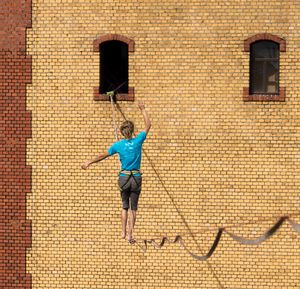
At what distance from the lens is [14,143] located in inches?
575

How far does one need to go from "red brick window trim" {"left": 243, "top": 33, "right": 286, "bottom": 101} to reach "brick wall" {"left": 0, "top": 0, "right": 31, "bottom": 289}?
15.6ft

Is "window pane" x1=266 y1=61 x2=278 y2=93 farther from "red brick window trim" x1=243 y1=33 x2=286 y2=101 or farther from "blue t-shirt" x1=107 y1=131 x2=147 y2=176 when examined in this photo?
"blue t-shirt" x1=107 y1=131 x2=147 y2=176

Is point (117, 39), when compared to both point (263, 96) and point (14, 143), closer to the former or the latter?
point (14, 143)

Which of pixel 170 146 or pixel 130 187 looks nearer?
pixel 130 187

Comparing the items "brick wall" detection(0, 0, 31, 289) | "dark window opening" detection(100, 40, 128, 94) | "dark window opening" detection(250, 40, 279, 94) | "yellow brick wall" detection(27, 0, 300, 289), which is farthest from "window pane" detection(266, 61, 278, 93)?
"brick wall" detection(0, 0, 31, 289)

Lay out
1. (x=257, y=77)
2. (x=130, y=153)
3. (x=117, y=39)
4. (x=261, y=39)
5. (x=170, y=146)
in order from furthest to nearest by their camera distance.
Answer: (x=257, y=77) < (x=170, y=146) < (x=117, y=39) < (x=261, y=39) < (x=130, y=153)

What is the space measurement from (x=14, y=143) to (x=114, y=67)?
2.84 m

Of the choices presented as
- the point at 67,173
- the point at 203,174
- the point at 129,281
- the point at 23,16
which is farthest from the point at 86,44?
the point at 129,281

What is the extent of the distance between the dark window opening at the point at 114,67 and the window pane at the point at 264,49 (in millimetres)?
2861

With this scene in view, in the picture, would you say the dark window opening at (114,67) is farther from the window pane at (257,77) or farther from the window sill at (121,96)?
the window pane at (257,77)

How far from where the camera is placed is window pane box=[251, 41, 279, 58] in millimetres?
14375

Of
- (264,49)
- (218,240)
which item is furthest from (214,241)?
(264,49)

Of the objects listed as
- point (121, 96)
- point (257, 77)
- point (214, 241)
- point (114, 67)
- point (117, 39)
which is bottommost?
point (214, 241)

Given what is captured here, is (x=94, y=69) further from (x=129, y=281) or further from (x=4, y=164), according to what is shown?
(x=129, y=281)
